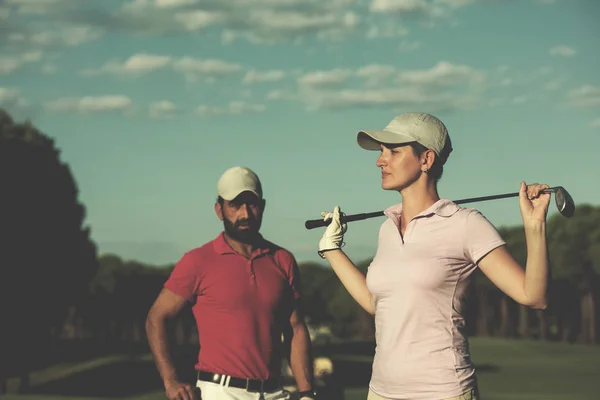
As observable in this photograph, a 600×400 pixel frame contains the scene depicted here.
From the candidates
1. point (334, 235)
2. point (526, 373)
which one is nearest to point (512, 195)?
point (334, 235)

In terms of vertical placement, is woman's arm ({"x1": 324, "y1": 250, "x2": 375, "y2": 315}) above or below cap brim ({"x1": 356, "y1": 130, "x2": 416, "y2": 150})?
below

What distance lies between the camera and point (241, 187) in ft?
29.4

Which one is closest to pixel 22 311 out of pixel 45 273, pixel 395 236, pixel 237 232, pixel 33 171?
pixel 45 273

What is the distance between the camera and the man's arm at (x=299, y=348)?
29.2ft

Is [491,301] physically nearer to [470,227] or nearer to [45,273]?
[45,273]

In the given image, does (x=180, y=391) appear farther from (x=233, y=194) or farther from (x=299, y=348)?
(x=233, y=194)

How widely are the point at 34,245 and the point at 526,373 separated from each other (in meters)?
20.3

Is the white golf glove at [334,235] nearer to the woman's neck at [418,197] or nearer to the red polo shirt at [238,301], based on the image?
the woman's neck at [418,197]

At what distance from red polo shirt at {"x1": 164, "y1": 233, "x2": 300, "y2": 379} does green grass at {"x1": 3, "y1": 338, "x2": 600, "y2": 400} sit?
24.1 m

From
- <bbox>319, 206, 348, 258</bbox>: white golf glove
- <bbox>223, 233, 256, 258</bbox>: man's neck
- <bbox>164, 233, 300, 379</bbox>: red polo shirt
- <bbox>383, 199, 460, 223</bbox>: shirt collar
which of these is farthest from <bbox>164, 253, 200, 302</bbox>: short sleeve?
<bbox>383, 199, 460, 223</bbox>: shirt collar

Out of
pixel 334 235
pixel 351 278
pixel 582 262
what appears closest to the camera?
pixel 351 278

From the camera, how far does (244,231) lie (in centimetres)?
895

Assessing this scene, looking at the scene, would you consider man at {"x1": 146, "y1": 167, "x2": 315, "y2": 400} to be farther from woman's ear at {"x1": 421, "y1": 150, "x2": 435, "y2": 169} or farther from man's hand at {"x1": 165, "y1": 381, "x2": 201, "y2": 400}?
woman's ear at {"x1": 421, "y1": 150, "x2": 435, "y2": 169}

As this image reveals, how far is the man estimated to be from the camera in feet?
27.5
